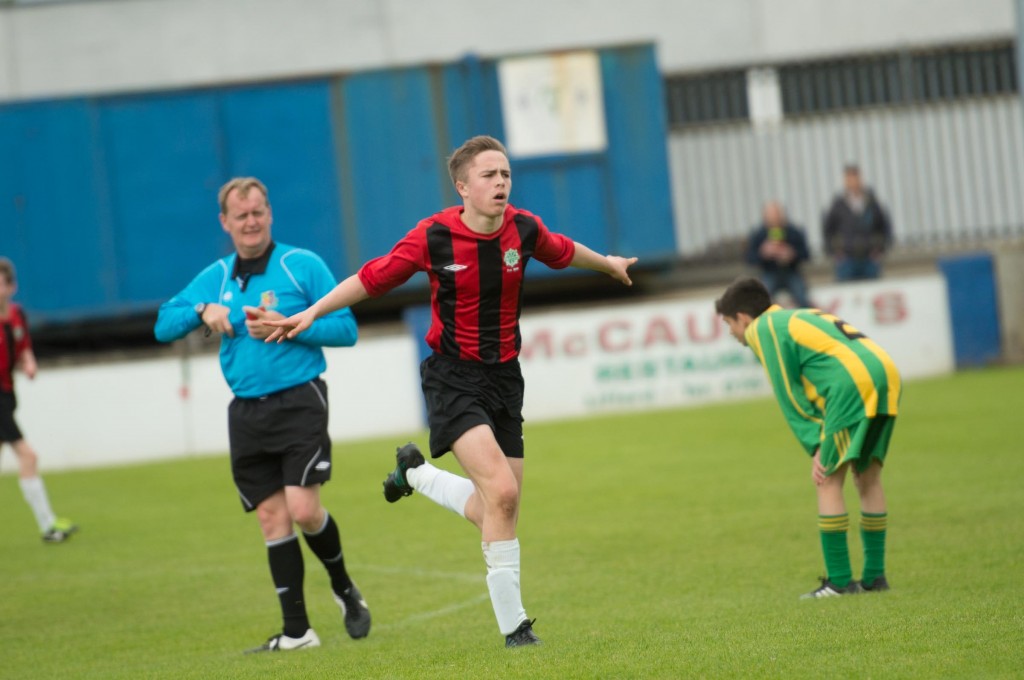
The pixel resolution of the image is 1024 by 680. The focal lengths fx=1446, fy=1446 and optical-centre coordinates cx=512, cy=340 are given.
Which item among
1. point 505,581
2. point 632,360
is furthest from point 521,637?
point 632,360

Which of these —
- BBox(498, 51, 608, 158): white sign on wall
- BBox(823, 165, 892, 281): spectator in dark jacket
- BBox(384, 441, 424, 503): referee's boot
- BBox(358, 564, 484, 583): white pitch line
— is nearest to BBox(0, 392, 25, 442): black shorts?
BBox(358, 564, 484, 583): white pitch line

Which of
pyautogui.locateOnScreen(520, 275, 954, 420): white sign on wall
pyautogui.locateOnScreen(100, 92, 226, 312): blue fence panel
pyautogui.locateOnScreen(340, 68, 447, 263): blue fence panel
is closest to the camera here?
pyautogui.locateOnScreen(520, 275, 954, 420): white sign on wall

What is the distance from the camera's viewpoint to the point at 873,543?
740 cm

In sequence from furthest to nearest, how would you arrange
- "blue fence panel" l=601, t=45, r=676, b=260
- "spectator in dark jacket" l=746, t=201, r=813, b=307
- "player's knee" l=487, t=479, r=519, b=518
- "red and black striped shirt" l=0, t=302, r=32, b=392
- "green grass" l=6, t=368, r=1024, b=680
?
"blue fence panel" l=601, t=45, r=676, b=260 → "spectator in dark jacket" l=746, t=201, r=813, b=307 → "red and black striped shirt" l=0, t=302, r=32, b=392 → "player's knee" l=487, t=479, r=519, b=518 → "green grass" l=6, t=368, r=1024, b=680

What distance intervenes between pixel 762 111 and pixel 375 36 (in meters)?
6.92

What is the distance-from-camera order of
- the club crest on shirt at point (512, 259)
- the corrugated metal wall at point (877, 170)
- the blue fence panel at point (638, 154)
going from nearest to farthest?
the club crest on shirt at point (512, 259), the blue fence panel at point (638, 154), the corrugated metal wall at point (877, 170)

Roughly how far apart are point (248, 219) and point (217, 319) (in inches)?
21.7

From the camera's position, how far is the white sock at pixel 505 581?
6.20 meters

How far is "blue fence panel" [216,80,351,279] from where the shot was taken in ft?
65.4

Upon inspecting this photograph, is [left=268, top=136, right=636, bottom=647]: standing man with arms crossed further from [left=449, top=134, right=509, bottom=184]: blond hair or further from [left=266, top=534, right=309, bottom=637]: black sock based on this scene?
[left=266, top=534, right=309, bottom=637]: black sock

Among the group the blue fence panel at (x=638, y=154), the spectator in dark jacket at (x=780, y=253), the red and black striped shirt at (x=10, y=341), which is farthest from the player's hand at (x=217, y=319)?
the blue fence panel at (x=638, y=154)

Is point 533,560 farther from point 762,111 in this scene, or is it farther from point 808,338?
point 762,111

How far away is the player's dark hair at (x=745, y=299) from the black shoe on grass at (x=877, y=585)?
4.87 ft

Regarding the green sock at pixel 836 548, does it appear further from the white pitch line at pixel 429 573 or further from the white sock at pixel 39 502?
the white sock at pixel 39 502
